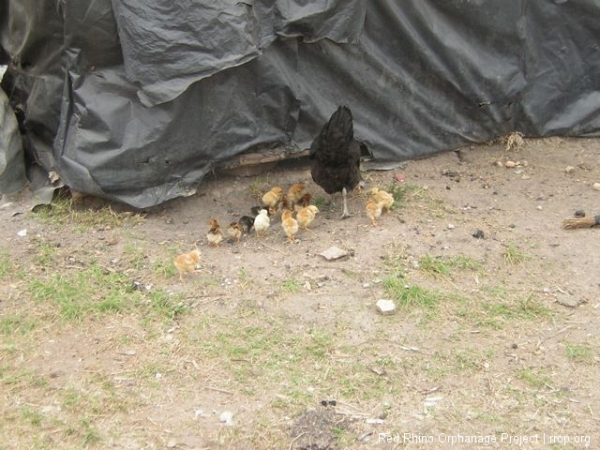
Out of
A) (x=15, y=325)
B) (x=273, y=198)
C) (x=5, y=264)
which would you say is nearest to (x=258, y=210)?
(x=273, y=198)

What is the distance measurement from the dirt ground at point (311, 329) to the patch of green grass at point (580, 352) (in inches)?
0.5

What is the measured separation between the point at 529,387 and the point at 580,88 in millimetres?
3925

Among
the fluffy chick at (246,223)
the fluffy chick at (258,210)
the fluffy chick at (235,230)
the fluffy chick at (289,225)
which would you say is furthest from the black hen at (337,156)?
the fluffy chick at (235,230)

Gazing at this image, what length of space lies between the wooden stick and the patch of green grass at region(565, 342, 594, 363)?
1426 millimetres

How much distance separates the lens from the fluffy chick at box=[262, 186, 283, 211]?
547cm

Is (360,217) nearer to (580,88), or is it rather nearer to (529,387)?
(529,387)

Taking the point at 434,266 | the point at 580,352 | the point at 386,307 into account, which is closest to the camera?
the point at 580,352

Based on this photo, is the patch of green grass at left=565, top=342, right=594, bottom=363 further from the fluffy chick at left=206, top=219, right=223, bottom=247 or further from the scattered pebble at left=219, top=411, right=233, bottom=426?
the fluffy chick at left=206, top=219, right=223, bottom=247

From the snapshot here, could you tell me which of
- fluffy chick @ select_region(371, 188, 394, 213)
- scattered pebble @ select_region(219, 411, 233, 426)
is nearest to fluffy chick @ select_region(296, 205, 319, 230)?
fluffy chick @ select_region(371, 188, 394, 213)

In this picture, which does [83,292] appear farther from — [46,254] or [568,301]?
[568,301]

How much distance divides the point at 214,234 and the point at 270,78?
1.37 metres

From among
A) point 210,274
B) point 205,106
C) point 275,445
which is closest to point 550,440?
point 275,445

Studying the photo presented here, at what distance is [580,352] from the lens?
3.79 meters

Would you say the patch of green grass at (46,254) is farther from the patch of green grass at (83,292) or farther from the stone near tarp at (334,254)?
the stone near tarp at (334,254)
